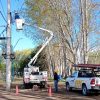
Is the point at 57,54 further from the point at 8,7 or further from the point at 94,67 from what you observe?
the point at 94,67

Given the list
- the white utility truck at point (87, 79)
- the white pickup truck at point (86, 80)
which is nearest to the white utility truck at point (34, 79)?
the white pickup truck at point (86, 80)

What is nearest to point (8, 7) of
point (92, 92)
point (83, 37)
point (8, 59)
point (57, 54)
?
point (8, 59)

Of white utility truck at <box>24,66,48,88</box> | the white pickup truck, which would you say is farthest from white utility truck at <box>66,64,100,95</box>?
white utility truck at <box>24,66,48,88</box>

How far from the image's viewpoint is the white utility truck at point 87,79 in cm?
2470

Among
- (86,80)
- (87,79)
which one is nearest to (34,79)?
(86,80)

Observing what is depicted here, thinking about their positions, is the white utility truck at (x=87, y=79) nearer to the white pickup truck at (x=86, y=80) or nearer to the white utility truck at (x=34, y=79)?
the white pickup truck at (x=86, y=80)

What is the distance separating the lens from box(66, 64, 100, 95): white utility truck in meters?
24.7

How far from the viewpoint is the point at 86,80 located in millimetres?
25641

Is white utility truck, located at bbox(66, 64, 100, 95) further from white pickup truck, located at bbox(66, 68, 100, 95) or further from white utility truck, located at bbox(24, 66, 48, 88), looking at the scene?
white utility truck, located at bbox(24, 66, 48, 88)

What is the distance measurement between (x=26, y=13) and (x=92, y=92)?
20.4 m

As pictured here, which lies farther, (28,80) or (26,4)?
(26,4)

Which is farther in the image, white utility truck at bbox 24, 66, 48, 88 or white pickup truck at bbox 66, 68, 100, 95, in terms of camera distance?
white utility truck at bbox 24, 66, 48, 88

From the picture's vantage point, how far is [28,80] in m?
35.6

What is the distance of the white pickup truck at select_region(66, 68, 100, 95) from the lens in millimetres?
24688
